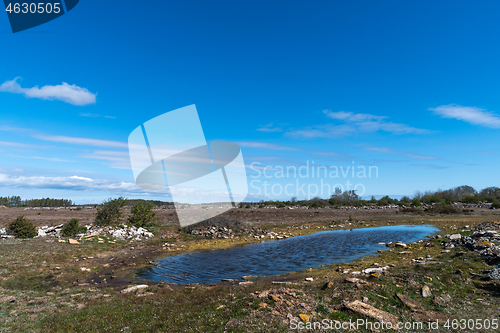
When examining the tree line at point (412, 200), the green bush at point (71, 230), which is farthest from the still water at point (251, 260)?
the tree line at point (412, 200)

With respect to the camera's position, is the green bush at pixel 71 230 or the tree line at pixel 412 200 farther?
the tree line at pixel 412 200

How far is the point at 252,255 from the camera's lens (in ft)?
83.4

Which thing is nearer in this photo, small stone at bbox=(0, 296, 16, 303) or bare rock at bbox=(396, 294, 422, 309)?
bare rock at bbox=(396, 294, 422, 309)

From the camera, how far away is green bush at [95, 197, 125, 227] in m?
35.2

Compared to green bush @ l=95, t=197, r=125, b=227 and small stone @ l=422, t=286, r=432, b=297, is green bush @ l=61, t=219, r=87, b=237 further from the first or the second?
small stone @ l=422, t=286, r=432, b=297

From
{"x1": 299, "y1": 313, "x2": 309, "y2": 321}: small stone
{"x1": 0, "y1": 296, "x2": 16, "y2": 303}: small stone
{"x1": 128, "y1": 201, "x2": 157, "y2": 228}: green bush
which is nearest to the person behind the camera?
{"x1": 299, "y1": 313, "x2": 309, "y2": 321}: small stone

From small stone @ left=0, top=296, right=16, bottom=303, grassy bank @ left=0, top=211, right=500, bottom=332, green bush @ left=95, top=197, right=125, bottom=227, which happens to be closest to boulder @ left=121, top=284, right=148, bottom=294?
grassy bank @ left=0, top=211, right=500, bottom=332

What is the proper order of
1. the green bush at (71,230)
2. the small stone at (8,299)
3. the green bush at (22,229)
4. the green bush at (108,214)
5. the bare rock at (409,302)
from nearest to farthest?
the bare rock at (409,302), the small stone at (8,299), the green bush at (22,229), the green bush at (71,230), the green bush at (108,214)

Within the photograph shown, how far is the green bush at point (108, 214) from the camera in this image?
35.2 metres

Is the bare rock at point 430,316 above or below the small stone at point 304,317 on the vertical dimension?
below

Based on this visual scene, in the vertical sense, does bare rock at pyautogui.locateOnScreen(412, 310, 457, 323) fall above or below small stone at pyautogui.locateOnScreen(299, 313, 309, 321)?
below

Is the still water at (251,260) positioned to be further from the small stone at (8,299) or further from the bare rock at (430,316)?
the bare rock at (430,316)

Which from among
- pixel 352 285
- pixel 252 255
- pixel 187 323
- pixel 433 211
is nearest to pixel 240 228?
pixel 252 255

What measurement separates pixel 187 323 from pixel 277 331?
11.5ft
